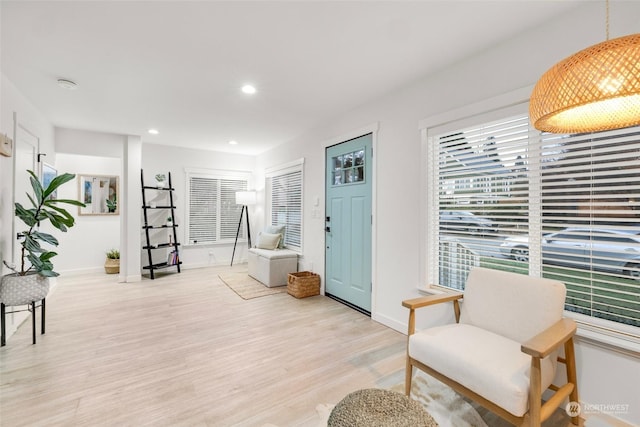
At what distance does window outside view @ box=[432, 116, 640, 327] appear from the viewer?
61.1 inches

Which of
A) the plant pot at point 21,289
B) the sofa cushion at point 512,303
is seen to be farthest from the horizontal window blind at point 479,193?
the plant pot at point 21,289

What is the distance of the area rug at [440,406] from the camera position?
1.60 m

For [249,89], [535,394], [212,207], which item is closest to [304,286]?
[249,89]

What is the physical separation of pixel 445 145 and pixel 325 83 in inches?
52.4

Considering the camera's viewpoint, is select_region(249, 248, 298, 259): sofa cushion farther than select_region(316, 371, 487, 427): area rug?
Yes

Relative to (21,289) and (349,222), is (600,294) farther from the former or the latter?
(21,289)

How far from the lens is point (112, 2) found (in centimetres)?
172

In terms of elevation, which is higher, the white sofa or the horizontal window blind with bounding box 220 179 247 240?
the horizontal window blind with bounding box 220 179 247 240

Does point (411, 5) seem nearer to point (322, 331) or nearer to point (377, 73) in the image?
point (377, 73)

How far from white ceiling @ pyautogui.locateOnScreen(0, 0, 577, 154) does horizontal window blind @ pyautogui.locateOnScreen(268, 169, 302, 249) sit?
5.27 ft

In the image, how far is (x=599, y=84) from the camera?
939 mm

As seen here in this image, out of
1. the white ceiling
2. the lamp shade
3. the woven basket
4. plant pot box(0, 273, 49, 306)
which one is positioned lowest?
the woven basket

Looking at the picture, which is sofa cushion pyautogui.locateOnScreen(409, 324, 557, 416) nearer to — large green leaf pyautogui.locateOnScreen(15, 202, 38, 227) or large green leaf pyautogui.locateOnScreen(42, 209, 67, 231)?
large green leaf pyautogui.locateOnScreen(42, 209, 67, 231)

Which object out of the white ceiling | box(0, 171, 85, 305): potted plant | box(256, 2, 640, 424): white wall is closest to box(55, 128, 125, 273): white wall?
the white ceiling
